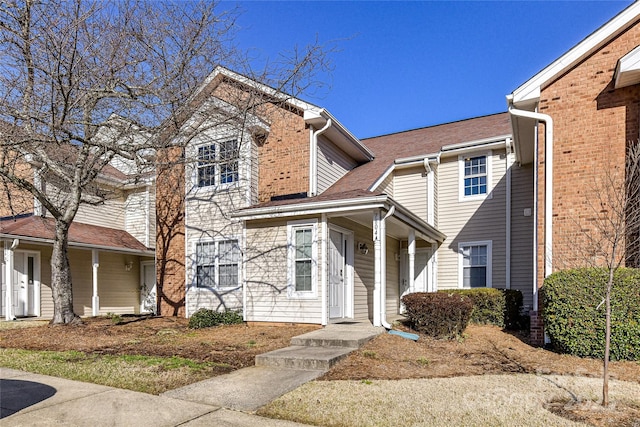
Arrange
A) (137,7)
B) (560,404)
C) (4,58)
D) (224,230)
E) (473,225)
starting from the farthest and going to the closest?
(473,225)
(224,230)
(137,7)
(4,58)
(560,404)

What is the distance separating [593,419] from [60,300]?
10855 millimetres

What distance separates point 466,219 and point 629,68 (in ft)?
21.7

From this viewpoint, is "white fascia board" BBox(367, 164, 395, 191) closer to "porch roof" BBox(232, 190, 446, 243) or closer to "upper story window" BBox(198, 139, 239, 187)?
"porch roof" BBox(232, 190, 446, 243)

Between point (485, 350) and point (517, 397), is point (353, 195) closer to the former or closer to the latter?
point (485, 350)

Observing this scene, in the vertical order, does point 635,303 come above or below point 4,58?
below

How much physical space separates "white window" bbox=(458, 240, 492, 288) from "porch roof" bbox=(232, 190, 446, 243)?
2.85 m

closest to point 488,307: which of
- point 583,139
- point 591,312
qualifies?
point 591,312

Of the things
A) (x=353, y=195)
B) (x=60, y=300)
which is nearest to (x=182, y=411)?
(x=353, y=195)

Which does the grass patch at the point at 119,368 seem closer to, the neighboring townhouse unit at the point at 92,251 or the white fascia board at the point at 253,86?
the white fascia board at the point at 253,86

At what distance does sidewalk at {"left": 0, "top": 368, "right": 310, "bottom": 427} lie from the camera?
4246mm

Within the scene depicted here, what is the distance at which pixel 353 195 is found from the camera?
982 centimetres

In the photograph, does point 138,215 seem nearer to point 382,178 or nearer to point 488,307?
point 382,178

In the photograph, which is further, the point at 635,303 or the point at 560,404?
the point at 635,303

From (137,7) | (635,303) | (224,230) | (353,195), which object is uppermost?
(137,7)
